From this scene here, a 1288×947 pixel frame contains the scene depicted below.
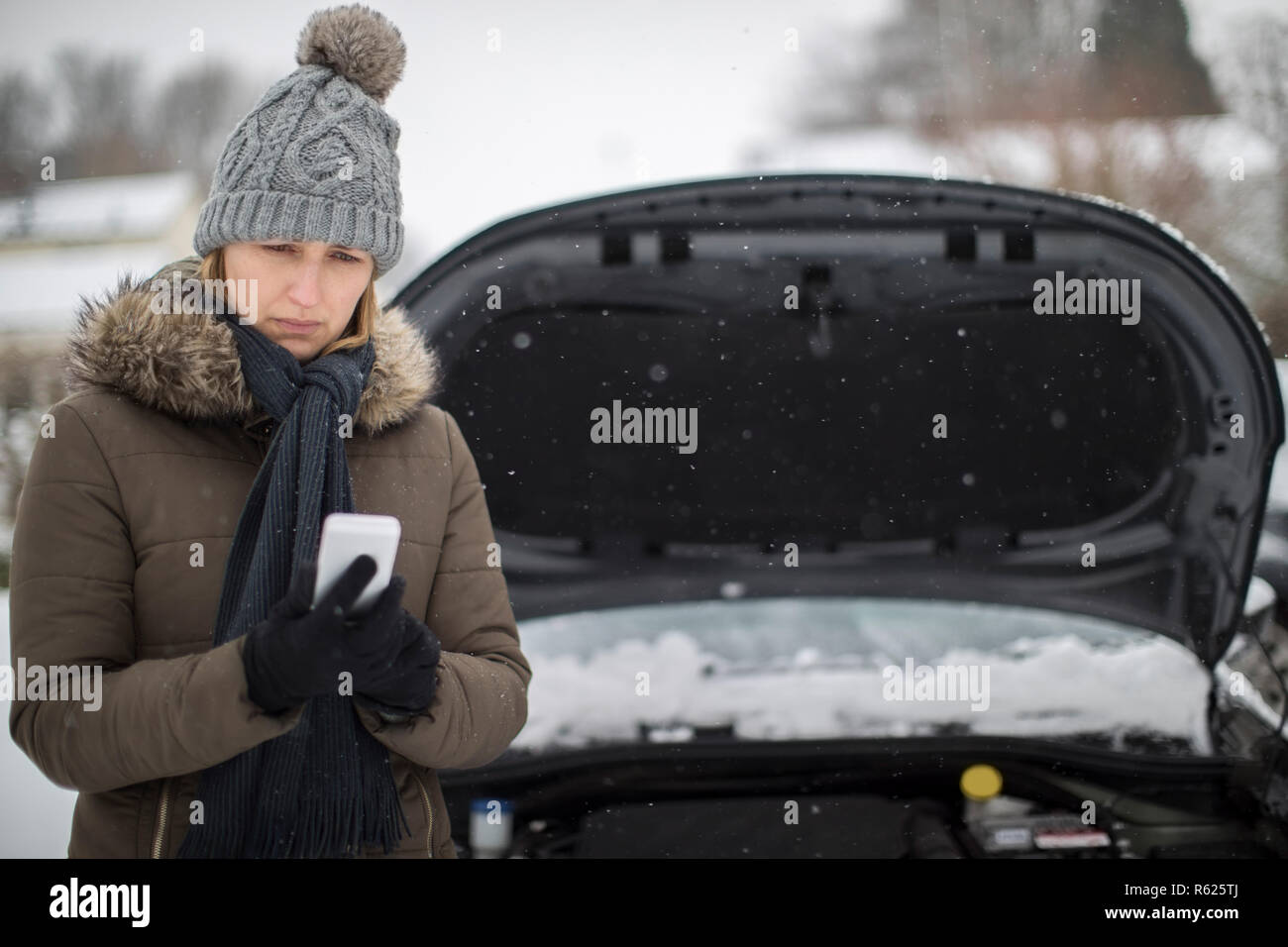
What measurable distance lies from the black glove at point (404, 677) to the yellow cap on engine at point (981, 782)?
134 cm

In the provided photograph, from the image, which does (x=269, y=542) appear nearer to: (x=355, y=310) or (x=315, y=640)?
(x=315, y=640)

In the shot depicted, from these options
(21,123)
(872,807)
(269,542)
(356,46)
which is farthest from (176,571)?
(21,123)

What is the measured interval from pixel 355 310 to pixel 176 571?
40cm

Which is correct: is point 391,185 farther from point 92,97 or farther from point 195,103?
point 92,97

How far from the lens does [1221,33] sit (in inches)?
164

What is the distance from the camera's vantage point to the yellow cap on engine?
1938 millimetres

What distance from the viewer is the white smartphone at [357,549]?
2.83ft

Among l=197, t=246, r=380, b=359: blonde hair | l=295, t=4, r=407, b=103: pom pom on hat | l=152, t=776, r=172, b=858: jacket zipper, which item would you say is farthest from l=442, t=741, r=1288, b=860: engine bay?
l=295, t=4, r=407, b=103: pom pom on hat

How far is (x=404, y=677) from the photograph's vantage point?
0.97 metres

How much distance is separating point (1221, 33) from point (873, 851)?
4.12 metres

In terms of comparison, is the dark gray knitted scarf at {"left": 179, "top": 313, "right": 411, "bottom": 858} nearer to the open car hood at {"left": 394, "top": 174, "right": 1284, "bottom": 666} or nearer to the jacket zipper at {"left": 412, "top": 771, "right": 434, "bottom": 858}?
the jacket zipper at {"left": 412, "top": 771, "right": 434, "bottom": 858}

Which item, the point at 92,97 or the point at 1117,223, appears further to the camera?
the point at 92,97

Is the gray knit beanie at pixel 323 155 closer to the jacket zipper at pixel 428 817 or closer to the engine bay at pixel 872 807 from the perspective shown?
the jacket zipper at pixel 428 817

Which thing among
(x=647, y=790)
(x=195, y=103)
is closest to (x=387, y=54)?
(x=647, y=790)
